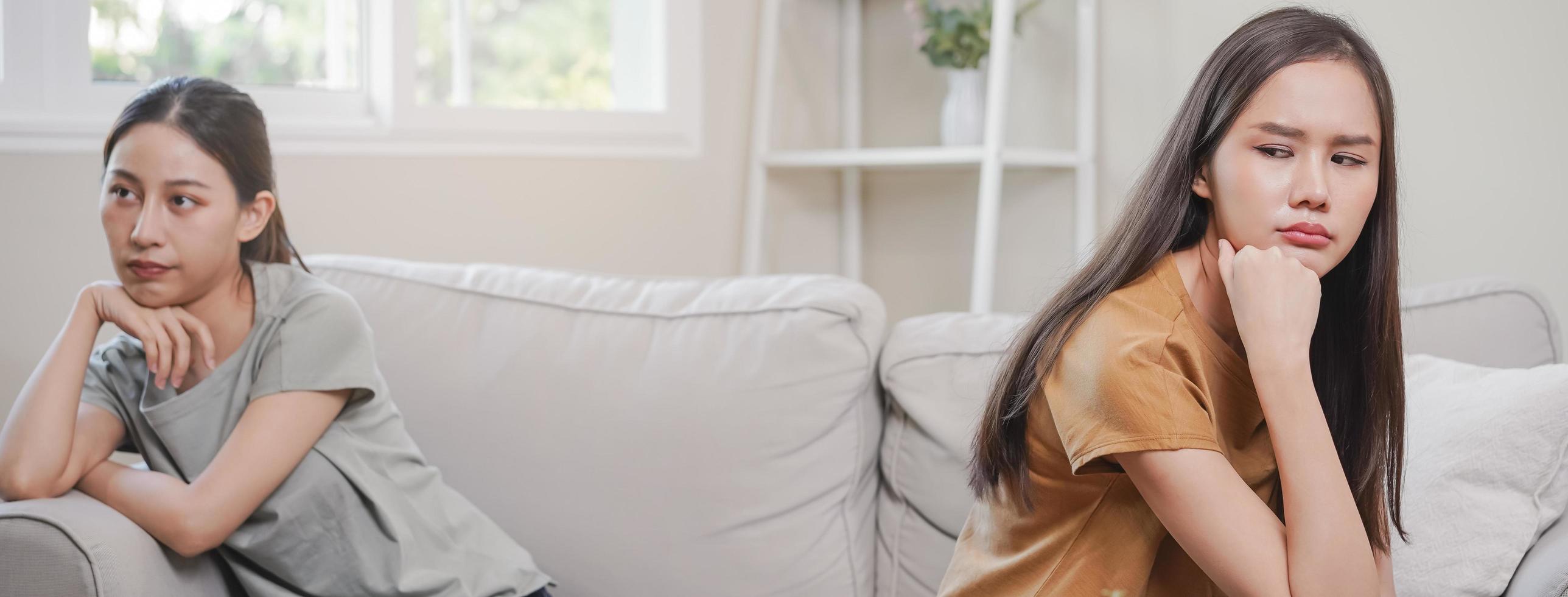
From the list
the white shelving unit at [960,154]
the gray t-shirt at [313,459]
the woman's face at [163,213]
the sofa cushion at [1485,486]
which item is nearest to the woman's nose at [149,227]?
the woman's face at [163,213]

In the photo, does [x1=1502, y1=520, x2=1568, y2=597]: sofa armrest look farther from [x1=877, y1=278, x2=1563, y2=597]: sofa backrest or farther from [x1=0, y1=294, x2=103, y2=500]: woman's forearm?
[x1=0, y1=294, x2=103, y2=500]: woman's forearm

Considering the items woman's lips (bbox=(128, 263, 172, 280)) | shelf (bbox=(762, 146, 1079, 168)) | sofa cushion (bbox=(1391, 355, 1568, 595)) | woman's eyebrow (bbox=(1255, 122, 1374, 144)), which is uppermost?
shelf (bbox=(762, 146, 1079, 168))

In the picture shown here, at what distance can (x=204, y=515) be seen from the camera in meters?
1.17

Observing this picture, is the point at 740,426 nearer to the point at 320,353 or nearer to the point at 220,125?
the point at 320,353

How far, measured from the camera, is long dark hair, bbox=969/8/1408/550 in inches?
37.5

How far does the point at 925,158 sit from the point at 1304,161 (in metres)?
1.42

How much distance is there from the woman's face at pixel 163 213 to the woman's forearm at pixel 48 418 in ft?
0.25

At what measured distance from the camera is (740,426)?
150 centimetres

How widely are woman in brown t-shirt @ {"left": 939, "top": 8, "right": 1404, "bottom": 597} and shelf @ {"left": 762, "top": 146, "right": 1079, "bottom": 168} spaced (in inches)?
47.8

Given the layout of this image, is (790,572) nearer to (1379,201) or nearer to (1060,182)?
(1379,201)

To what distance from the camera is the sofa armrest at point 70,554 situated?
1081 millimetres

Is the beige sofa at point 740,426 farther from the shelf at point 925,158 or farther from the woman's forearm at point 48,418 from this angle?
the shelf at point 925,158

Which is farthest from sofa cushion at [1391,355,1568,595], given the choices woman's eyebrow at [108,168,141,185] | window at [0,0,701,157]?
window at [0,0,701,157]

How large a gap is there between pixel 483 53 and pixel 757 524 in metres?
1.57
